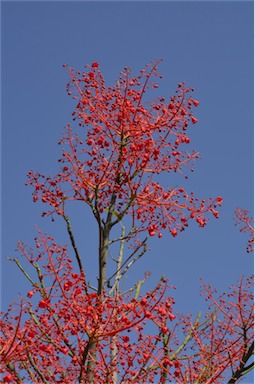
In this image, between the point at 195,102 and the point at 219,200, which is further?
the point at 195,102

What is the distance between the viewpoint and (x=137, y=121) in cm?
594

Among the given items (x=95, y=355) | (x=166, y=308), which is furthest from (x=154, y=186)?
(x=95, y=355)

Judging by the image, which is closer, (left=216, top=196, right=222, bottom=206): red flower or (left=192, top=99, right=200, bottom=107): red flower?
(left=216, top=196, right=222, bottom=206): red flower

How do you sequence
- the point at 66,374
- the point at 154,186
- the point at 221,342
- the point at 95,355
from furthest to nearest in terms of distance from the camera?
the point at 221,342 < the point at 154,186 < the point at 66,374 < the point at 95,355

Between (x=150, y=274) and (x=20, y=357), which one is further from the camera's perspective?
(x=150, y=274)

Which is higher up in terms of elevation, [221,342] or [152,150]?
[152,150]

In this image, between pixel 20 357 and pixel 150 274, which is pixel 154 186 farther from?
pixel 20 357

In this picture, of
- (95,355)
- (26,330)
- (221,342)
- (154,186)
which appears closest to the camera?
(26,330)

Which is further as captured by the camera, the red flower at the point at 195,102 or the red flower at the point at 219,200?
the red flower at the point at 195,102

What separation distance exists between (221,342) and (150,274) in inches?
48.2

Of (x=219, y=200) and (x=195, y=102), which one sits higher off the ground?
A: (x=195, y=102)

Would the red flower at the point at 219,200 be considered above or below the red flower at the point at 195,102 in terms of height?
below

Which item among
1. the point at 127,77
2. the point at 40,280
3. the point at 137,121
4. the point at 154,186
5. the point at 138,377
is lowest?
the point at 138,377

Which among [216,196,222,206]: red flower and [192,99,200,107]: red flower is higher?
[192,99,200,107]: red flower
